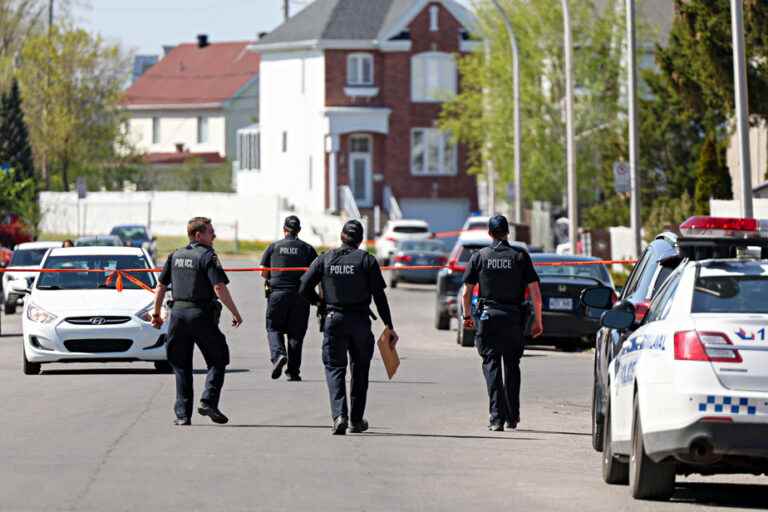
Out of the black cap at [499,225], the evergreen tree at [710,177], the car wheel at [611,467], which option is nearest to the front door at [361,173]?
the evergreen tree at [710,177]

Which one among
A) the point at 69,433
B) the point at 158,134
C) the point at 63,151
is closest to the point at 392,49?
the point at 63,151

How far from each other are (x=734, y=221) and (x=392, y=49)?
66486 mm

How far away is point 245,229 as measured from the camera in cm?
8069

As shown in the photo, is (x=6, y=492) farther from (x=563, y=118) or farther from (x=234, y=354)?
(x=563, y=118)

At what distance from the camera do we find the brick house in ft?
253

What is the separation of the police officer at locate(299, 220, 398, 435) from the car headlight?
635cm

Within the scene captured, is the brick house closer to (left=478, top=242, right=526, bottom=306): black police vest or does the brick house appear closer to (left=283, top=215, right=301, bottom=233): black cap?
(left=283, top=215, right=301, bottom=233): black cap

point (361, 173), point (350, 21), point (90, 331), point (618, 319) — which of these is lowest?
point (90, 331)

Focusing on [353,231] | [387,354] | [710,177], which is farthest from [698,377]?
[710,177]

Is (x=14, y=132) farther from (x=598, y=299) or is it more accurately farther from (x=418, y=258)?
(x=598, y=299)

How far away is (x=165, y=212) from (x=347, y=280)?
7031cm

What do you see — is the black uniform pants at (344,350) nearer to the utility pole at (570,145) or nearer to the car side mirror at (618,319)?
the car side mirror at (618,319)

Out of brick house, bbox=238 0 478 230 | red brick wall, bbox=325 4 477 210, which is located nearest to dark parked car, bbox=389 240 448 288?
brick house, bbox=238 0 478 230

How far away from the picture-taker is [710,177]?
43844 mm
